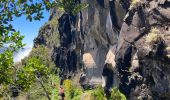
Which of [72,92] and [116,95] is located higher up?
[72,92]

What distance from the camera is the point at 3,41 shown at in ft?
49.0

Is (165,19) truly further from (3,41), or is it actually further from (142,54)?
(3,41)

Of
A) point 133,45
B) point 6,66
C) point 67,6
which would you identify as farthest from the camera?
point 133,45

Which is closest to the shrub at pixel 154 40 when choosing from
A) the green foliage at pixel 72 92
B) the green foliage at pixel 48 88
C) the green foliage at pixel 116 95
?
the green foliage at pixel 116 95

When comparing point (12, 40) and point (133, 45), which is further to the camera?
point (133, 45)

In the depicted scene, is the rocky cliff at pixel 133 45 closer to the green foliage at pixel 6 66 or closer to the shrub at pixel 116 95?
the shrub at pixel 116 95

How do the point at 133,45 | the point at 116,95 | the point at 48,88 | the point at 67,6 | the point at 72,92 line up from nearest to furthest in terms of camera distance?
1. the point at 67,6
2. the point at 133,45
3. the point at 116,95
4. the point at 72,92
5. the point at 48,88

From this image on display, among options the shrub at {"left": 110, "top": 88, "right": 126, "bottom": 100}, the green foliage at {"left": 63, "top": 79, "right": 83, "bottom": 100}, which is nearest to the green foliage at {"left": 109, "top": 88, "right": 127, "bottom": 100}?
the shrub at {"left": 110, "top": 88, "right": 126, "bottom": 100}

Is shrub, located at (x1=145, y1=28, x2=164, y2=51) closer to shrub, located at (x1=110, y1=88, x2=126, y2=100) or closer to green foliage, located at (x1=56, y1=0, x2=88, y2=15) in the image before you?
shrub, located at (x1=110, y1=88, x2=126, y2=100)

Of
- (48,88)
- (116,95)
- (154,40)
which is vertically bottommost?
(116,95)

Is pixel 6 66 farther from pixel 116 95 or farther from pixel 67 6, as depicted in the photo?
pixel 116 95

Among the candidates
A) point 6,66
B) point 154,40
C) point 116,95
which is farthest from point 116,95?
point 6,66

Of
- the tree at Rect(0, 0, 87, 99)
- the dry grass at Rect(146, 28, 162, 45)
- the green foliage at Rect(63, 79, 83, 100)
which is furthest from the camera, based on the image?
the green foliage at Rect(63, 79, 83, 100)

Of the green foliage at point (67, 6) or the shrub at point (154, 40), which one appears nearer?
the green foliage at point (67, 6)
